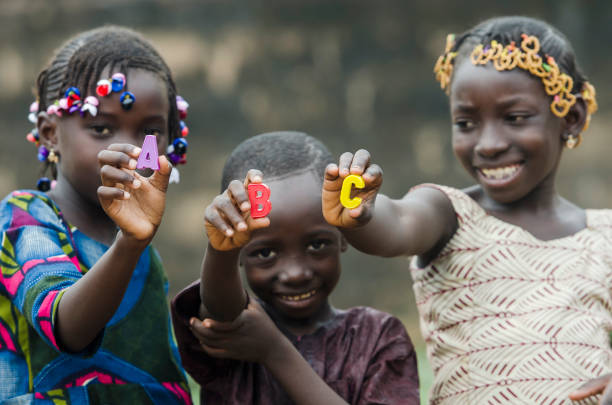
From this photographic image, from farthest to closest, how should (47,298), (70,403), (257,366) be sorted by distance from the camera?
(257,366), (70,403), (47,298)

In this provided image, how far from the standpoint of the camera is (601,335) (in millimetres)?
2816

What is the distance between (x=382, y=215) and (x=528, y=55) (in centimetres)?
91

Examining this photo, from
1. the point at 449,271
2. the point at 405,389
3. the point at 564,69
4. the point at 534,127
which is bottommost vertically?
the point at 405,389

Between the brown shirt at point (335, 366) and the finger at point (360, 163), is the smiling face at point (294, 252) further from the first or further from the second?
the finger at point (360, 163)

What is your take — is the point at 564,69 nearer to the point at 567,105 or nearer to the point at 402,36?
the point at 567,105

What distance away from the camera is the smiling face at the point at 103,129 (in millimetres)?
2645

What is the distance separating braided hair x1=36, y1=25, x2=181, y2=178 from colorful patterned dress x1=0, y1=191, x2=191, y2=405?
40cm

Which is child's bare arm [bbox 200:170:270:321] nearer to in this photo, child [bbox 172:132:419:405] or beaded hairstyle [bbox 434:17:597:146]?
child [bbox 172:132:419:405]

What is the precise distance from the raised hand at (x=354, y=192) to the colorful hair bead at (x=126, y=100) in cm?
81

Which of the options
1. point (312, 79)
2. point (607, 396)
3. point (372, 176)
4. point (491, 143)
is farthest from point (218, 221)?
point (312, 79)

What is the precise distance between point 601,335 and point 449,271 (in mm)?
545

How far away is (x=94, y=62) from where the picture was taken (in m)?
2.75

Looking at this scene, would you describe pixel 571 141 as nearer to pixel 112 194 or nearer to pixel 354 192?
pixel 354 192

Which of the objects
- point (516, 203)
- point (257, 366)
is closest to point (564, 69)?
point (516, 203)
